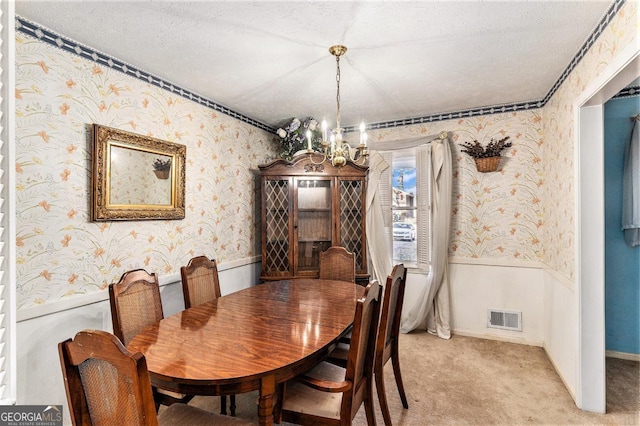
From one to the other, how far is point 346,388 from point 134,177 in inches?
79.3

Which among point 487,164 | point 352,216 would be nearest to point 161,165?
point 352,216

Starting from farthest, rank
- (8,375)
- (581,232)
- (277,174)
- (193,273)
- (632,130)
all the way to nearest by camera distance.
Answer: (277,174), (632,130), (193,273), (581,232), (8,375)

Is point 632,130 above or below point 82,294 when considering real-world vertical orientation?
above

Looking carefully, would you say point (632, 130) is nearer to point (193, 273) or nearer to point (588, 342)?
point (588, 342)

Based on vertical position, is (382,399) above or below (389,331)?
below

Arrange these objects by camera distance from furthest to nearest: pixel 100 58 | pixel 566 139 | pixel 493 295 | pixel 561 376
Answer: pixel 493 295, pixel 561 376, pixel 566 139, pixel 100 58

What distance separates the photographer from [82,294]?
6.71 ft

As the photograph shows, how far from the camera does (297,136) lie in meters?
3.72

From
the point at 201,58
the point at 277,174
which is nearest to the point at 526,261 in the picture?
the point at 277,174

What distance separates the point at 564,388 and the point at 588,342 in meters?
0.51

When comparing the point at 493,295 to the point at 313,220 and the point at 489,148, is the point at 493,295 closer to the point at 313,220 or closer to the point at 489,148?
the point at 489,148

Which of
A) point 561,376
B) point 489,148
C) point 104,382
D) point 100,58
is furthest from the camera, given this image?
point 489,148

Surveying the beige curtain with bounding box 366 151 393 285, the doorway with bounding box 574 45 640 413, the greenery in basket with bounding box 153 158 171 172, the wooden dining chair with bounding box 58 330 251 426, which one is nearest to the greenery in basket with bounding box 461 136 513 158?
the beige curtain with bounding box 366 151 393 285

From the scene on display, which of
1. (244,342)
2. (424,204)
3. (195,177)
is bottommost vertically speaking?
(244,342)
